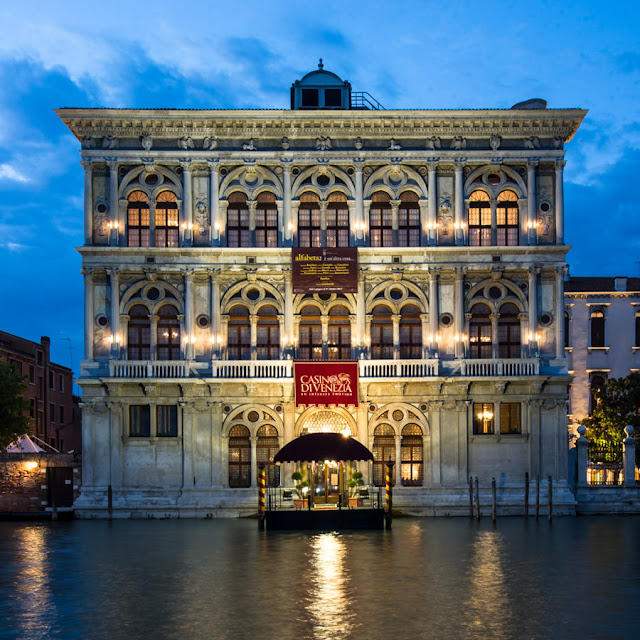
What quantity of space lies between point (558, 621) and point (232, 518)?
26363 mm

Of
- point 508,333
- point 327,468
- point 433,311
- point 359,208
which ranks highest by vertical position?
point 359,208

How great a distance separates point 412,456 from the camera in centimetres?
4547

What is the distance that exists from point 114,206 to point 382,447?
55.4 ft

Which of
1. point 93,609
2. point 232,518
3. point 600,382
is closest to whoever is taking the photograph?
point 93,609

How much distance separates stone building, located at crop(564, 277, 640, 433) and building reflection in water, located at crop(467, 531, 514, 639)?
105ft

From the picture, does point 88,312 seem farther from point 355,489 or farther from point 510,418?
point 510,418

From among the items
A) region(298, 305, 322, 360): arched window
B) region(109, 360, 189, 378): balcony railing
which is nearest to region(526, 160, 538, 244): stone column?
region(298, 305, 322, 360): arched window

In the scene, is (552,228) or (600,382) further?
(600,382)

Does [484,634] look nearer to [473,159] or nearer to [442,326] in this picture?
[442,326]

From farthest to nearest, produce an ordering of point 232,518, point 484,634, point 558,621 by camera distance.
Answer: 1. point 232,518
2. point 558,621
3. point 484,634

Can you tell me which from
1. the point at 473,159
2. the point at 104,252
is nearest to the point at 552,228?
the point at 473,159

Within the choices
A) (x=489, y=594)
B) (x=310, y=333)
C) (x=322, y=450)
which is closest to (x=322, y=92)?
(x=310, y=333)

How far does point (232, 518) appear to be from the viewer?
44375mm

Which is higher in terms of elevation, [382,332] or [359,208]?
[359,208]
